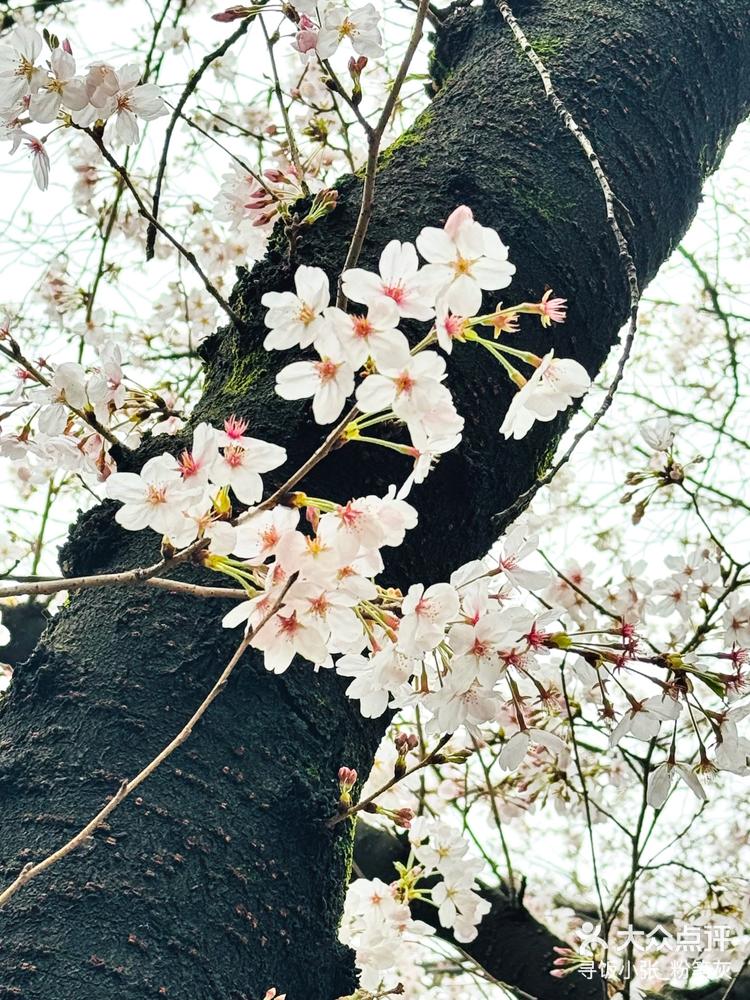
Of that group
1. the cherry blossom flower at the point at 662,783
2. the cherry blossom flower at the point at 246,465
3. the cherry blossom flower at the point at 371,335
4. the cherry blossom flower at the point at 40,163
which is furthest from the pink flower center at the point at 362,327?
the cherry blossom flower at the point at 662,783

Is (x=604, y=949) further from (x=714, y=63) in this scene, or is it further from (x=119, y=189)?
(x=119, y=189)

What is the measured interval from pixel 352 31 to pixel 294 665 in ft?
2.57

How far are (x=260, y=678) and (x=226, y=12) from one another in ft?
2.80

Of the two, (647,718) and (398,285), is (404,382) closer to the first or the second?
(398,285)

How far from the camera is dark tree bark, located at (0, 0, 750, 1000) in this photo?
2.75 feet

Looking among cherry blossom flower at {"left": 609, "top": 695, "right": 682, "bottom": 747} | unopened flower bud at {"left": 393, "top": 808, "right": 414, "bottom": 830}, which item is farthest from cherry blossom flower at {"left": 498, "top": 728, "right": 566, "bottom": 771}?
unopened flower bud at {"left": 393, "top": 808, "right": 414, "bottom": 830}

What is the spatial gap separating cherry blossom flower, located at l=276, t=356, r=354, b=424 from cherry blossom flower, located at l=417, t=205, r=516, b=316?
4.3 inches

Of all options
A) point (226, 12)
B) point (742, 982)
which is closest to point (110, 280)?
point (226, 12)

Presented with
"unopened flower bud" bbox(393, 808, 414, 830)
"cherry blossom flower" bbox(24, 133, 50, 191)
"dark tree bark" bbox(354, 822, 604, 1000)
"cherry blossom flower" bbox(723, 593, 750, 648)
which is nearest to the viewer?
"cherry blossom flower" bbox(24, 133, 50, 191)

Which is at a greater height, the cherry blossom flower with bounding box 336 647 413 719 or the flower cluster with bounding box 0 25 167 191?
the flower cluster with bounding box 0 25 167 191

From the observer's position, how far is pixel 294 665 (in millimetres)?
1007

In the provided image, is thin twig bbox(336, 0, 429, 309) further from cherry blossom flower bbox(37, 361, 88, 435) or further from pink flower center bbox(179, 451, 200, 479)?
cherry blossom flower bbox(37, 361, 88, 435)

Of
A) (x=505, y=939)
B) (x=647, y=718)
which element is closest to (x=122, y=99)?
(x=647, y=718)

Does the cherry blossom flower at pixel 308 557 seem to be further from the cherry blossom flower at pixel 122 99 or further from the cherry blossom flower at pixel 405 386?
the cherry blossom flower at pixel 122 99
